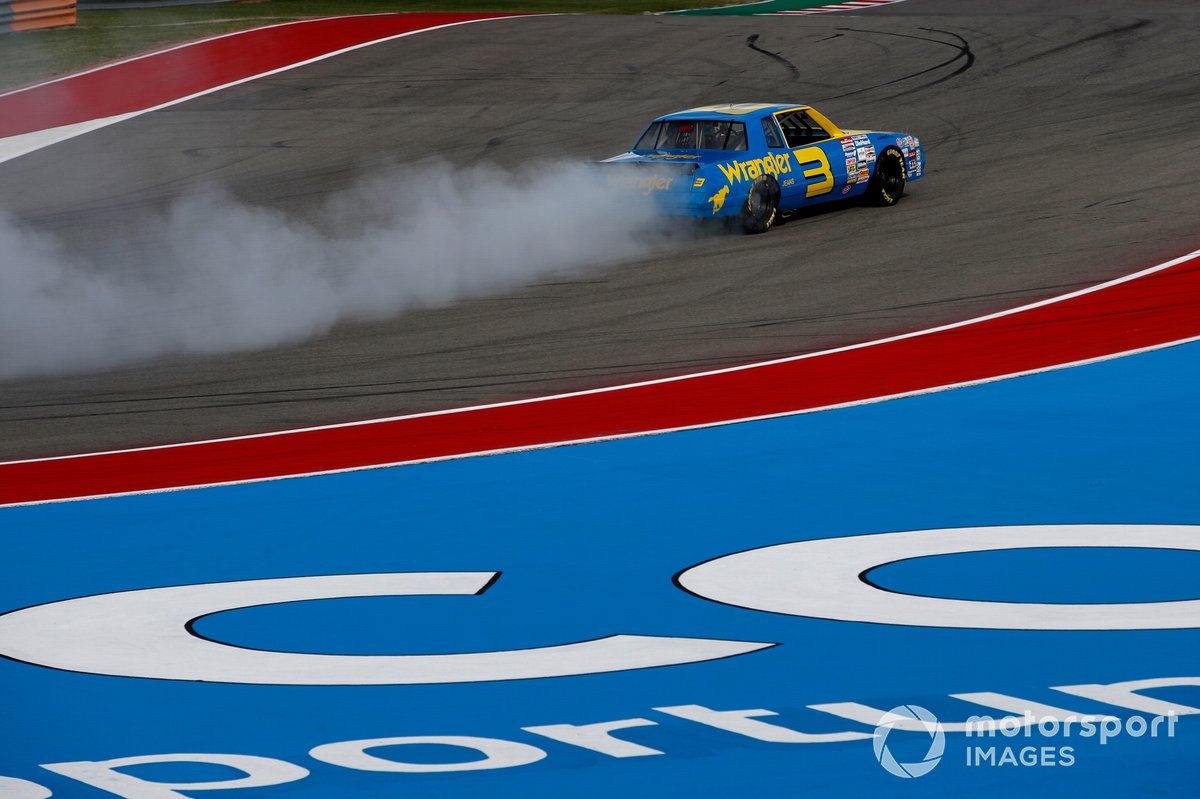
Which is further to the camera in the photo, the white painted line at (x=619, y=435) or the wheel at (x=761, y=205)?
the wheel at (x=761, y=205)

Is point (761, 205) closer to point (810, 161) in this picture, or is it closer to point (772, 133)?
point (772, 133)

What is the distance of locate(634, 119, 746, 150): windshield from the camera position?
1457 cm

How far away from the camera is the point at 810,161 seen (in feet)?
49.5

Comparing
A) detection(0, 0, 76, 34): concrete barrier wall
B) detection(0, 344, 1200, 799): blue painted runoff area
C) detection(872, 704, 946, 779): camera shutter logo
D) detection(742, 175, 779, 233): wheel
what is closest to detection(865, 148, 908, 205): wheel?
detection(742, 175, 779, 233): wheel

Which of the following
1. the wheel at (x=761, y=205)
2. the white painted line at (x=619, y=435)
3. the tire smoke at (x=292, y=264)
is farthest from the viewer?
the wheel at (x=761, y=205)

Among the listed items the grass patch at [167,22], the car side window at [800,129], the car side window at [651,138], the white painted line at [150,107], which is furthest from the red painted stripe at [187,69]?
the car side window at [800,129]

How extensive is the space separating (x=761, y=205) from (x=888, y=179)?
1984mm

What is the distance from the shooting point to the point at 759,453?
7.75 meters

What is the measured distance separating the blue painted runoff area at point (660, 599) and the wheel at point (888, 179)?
7.24 meters

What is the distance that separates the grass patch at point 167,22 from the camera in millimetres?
24500

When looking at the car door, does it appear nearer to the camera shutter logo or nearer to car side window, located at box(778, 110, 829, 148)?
car side window, located at box(778, 110, 829, 148)

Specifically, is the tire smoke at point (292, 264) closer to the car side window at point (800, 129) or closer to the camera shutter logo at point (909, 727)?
the car side window at point (800, 129)

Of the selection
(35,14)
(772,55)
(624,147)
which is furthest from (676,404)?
(35,14)

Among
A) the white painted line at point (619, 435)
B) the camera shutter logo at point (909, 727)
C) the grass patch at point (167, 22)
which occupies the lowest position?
the camera shutter logo at point (909, 727)
